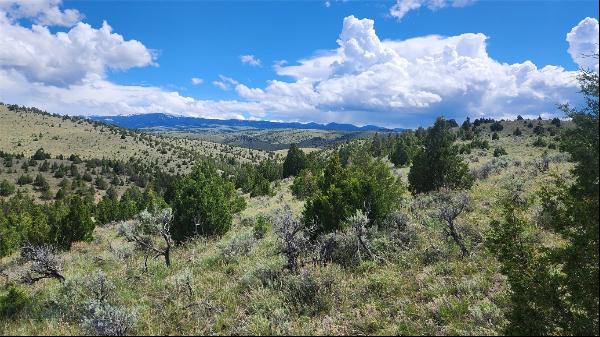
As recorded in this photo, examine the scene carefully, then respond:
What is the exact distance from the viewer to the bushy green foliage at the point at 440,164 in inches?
907

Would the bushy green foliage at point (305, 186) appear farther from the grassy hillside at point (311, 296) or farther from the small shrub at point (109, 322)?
the small shrub at point (109, 322)

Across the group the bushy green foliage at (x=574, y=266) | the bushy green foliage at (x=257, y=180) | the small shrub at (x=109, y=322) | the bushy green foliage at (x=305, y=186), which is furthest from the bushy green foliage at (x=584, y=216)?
the bushy green foliage at (x=257, y=180)

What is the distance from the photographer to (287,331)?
7.13 meters

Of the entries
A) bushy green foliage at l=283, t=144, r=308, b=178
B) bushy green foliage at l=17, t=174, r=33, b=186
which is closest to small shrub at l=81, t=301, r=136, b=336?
bushy green foliage at l=283, t=144, r=308, b=178

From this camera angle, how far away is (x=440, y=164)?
77.9 ft

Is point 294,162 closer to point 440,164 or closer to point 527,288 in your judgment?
point 440,164

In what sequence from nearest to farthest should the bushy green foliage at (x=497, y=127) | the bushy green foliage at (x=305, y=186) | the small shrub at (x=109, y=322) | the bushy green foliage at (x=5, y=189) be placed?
the small shrub at (x=109, y=322) < the bushy green foliage at (x=305, y=186) < the bushy green foliage at (x=497, y=127) < the bushy green foliage at (x=5, y=189)

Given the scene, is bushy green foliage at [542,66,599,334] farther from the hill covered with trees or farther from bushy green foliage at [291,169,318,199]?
bushy green foliage at [291,169,318,199]

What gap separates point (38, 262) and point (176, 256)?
6231 mm

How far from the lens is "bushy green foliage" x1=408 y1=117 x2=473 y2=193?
2305cm

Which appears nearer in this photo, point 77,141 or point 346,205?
point 346,205

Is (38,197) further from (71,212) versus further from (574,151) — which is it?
(574,151)

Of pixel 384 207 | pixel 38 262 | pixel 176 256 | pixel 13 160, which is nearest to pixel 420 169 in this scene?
pixel 384 207

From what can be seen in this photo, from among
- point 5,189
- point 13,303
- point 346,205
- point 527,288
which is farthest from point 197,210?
point 5,189
